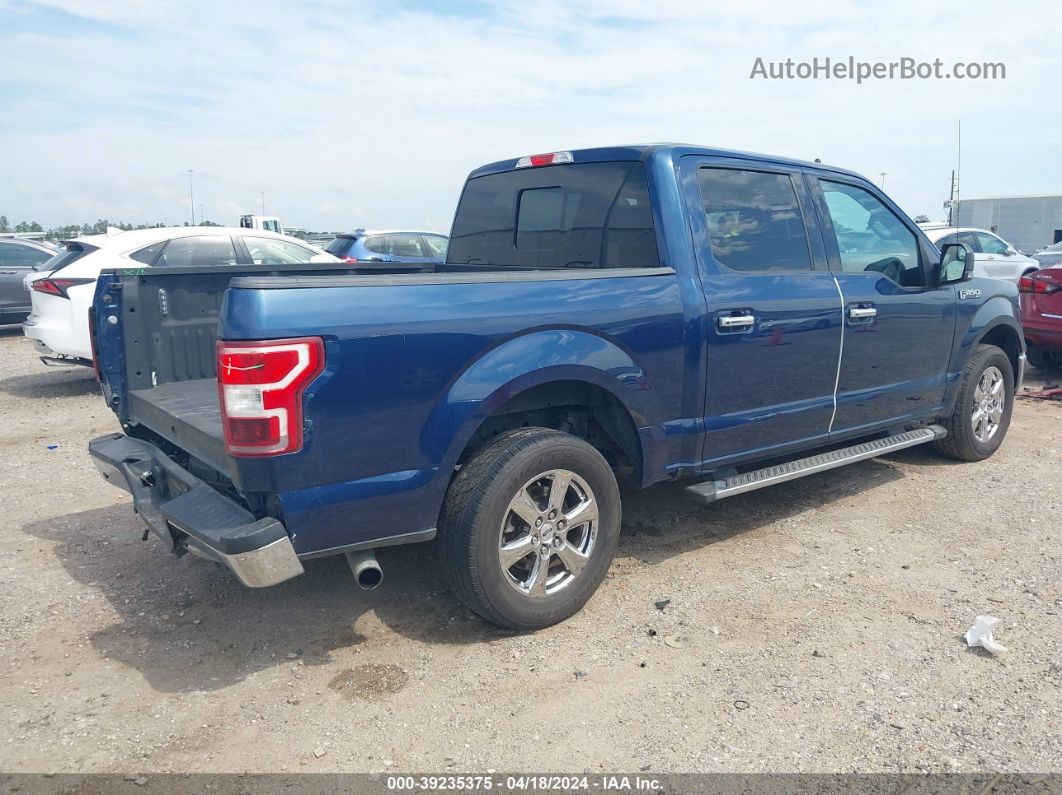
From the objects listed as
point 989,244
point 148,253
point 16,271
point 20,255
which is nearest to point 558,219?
point 148,253

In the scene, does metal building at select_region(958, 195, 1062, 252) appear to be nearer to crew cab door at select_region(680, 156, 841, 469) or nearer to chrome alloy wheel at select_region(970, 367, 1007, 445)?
chrome alloy wheel at select_region(970, 367, 1007, 445)

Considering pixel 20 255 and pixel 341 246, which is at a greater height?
pixel 341 246

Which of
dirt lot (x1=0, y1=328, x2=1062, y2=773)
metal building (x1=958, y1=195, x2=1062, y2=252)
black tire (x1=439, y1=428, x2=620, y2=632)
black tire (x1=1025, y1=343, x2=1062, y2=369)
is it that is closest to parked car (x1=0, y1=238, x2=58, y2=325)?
dirt lot (x1=0, y1=328, x2=1062, y2=773)

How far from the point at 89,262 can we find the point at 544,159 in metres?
6.16

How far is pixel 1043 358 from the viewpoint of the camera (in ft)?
30.7

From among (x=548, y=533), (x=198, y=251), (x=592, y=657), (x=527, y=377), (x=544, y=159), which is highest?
(x=544, y=159)

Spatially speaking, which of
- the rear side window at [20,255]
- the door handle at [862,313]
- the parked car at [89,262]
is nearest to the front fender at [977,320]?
the door handle at [862,313]

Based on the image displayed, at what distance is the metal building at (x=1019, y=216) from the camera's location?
122 ft

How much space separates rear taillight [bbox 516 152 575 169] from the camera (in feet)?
14.1

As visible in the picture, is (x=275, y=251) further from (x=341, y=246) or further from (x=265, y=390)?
(x=265, y=390)

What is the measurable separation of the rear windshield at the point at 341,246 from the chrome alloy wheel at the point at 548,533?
9.74 meters

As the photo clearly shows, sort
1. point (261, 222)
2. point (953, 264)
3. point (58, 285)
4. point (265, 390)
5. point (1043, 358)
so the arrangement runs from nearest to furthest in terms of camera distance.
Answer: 1. point (265, 390)
2. point (953, 264)
3. point (58, 285)
4. point (1043, 358)
5. point (261, 222)

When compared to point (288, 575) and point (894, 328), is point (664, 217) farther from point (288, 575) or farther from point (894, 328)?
point (288, 575)

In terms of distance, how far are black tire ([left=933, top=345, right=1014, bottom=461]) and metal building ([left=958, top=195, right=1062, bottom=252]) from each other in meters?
36.0
